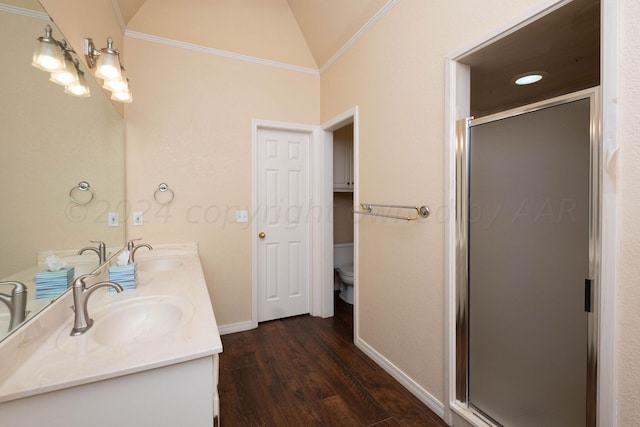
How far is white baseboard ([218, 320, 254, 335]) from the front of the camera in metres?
2.68

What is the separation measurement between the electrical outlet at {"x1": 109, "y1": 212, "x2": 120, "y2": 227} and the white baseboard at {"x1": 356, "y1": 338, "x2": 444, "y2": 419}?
6.98 feet

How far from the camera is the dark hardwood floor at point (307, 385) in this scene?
64.0 inches

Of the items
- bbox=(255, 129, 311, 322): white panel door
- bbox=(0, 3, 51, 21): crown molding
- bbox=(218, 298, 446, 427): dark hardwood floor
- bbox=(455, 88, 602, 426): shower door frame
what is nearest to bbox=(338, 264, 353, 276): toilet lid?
bbox=(255, 129, 311, 322): white panel door

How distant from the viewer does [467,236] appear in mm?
1520

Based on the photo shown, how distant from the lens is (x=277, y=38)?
2.78m

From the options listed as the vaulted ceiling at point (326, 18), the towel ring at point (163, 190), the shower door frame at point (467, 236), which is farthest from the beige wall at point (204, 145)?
the shower door frame at point (467, 236)

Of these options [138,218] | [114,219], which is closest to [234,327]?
[138,218]

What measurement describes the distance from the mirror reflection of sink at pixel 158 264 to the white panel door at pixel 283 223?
862 mm

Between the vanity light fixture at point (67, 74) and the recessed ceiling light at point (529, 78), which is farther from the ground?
A: the recessed ceiling light at point (529, 78)

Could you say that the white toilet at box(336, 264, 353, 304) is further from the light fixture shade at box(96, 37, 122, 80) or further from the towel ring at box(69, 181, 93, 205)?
the light fixture shade at box(96, 37, 122, 80)

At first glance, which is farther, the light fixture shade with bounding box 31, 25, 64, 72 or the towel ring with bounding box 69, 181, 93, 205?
the towel ring with bounding box 69, 181, 93, 205

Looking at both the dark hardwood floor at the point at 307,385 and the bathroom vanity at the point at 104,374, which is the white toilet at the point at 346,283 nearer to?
the dark hardwood floor at the point at 307,385

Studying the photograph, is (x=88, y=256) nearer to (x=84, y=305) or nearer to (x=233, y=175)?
(x=84, y=305)

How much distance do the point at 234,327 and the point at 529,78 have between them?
11.4 ft
